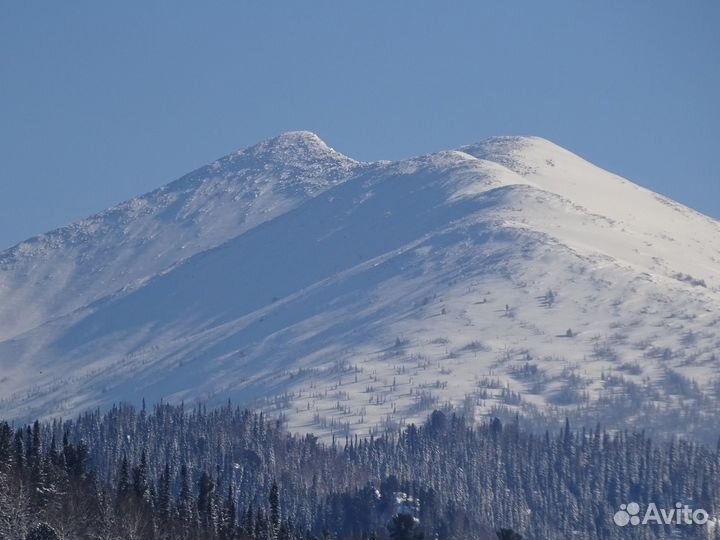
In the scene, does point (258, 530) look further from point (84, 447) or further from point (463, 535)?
point (463, 535)

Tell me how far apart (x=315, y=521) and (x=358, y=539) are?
22809 mm

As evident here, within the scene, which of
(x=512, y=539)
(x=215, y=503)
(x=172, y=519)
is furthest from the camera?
(x=215, y=503)

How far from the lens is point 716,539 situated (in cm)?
19888

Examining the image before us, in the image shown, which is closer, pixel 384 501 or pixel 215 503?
pixel 215 503

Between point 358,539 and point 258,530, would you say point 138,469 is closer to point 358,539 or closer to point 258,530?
point 258,530

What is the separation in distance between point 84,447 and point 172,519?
55.8 feet

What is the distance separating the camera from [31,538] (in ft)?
349

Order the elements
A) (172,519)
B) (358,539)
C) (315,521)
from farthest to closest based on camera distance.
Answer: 1. (315,521)
2. (358,539)
3. (172,519)

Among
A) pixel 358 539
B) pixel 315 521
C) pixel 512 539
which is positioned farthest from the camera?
pixel 315 521

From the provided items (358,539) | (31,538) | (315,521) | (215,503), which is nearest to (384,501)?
Answer: (315,521)

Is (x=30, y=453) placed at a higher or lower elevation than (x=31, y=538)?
higher

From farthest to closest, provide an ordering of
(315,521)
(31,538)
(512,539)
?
1. (315,521)
2. (512,539)
3. (31,538)

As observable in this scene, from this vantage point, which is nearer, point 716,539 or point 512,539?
point 512,539

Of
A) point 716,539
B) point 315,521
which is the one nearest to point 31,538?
point 315,521
